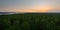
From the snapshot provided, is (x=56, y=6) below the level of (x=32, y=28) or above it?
above

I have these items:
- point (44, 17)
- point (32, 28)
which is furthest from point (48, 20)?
point (32, 28)

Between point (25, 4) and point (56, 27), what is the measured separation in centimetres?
30

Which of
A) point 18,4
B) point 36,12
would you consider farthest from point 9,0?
point 36,12

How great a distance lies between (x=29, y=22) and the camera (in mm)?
709

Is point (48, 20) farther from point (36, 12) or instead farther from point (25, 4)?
point (25, 4)

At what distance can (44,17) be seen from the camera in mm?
712

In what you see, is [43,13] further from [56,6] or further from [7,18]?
[7,18]

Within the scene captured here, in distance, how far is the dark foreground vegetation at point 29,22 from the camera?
70 cm

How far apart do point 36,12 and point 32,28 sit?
129 mm

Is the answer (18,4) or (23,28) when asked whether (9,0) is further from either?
(23,28)

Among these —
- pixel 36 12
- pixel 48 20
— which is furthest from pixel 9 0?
pixel 48 20

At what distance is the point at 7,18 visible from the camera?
0.70 metres

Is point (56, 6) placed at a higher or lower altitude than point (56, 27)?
higher

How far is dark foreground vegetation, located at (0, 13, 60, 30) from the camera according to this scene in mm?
699
